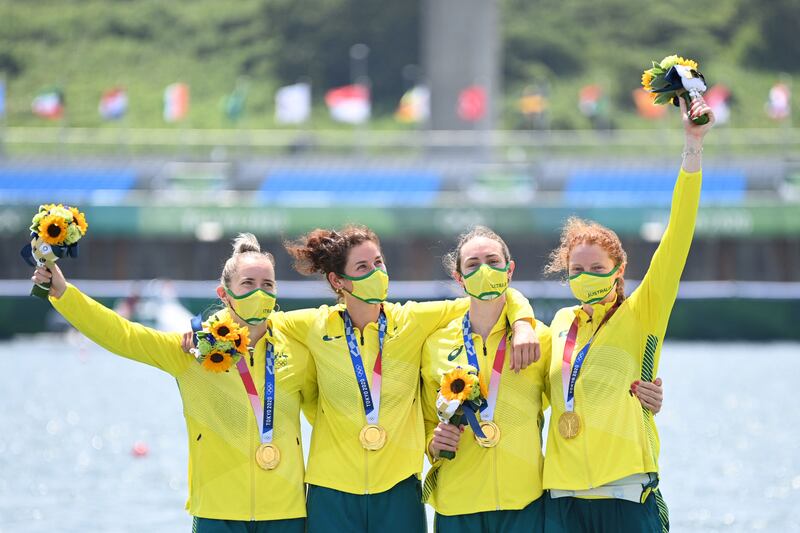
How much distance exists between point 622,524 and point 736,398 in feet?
51.6

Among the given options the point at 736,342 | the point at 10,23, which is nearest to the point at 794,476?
the point at 736,342

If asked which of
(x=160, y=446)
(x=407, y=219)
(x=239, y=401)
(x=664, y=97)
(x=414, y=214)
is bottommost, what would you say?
(x=160, y=446)

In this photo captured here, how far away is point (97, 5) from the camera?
316 ft

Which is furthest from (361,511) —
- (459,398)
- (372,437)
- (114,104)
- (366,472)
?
(114,104)

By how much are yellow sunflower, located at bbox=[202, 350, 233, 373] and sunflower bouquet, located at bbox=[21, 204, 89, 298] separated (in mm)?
765

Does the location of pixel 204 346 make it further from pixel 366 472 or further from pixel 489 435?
pixel 489 435

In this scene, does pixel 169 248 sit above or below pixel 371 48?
below

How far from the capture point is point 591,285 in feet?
21.4

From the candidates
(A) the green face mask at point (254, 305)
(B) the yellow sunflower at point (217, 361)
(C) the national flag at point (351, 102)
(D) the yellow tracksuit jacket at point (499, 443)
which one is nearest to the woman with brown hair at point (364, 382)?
(D) the yellow tracksuit jacket at point (499, 443)

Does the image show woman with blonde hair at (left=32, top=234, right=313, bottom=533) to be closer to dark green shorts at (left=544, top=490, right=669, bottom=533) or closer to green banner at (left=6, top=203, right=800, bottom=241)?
dark green shorts at (left=544, top=490, right=669, bottom=533)

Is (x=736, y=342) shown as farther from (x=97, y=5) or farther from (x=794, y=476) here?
(x=97, y=5)

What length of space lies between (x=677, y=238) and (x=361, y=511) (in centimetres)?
188

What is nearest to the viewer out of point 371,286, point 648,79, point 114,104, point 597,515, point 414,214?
point 597,515

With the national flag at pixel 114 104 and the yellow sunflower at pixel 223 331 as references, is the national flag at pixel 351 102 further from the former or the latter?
the yellow sunflower at pixel 223 331
